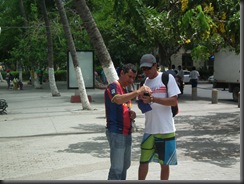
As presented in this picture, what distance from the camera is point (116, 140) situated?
4.47 meters

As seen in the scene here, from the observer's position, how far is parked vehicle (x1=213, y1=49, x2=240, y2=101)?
66.9ft

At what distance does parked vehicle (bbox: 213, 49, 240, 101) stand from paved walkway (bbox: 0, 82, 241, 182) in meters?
6.84

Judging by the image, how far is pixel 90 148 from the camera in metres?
8.62

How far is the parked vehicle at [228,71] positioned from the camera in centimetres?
2039

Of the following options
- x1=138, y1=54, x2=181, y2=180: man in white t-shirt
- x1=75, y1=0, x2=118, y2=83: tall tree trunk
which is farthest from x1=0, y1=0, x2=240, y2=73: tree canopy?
x1=138, y1=54, x2=181, y2=180: man in white t-shirt

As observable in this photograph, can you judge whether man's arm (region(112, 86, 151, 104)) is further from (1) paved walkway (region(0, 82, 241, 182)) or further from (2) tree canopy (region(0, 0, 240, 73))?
(2) tree canopy (region(0, 0, 240, 73))

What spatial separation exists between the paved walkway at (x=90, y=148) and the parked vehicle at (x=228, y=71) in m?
6.84

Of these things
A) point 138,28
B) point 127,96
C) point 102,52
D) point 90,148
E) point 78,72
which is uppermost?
point 138,28

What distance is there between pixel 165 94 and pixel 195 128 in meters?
6.63

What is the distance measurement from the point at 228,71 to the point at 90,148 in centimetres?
1441

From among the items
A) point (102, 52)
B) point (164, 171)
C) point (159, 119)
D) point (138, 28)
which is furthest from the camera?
point (102, 52)

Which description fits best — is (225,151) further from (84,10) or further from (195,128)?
(84,10)

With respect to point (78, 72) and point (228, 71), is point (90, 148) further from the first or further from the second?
point (228, 71)

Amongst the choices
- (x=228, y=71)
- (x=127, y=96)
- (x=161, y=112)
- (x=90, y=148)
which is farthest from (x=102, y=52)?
(x=228, y=71)
